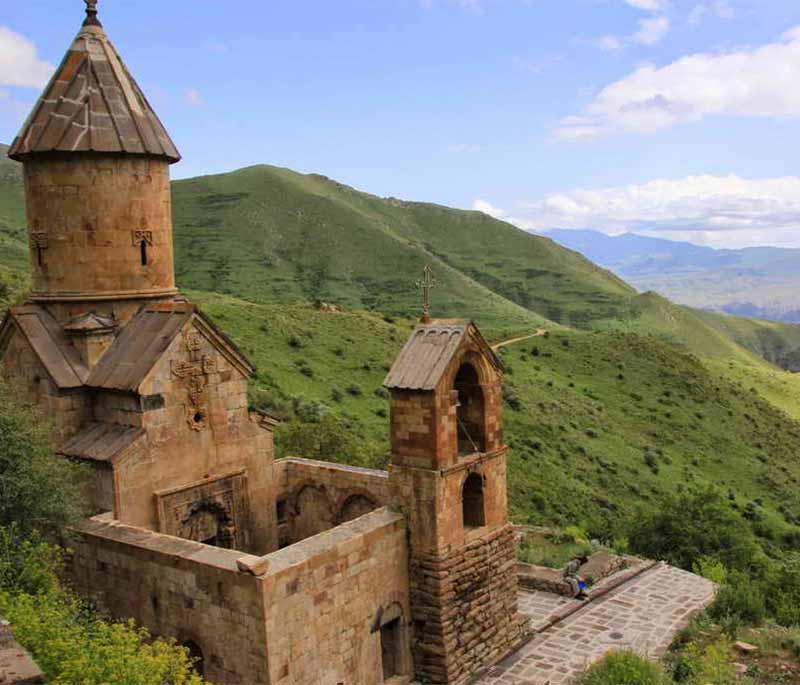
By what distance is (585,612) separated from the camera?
1450 centimetres

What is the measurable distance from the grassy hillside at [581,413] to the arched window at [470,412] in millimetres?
8121

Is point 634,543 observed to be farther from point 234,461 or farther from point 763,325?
point 763,325

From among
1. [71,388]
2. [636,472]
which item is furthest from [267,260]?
[71,388]

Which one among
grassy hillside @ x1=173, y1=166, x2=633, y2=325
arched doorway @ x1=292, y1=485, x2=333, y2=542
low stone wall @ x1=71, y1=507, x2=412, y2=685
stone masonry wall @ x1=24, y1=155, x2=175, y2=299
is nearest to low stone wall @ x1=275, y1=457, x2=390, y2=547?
arched doorway @ x1=292, y1=485, x2=333, y2=542

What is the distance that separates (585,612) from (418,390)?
627cm

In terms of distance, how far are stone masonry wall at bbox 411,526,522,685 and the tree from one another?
507cm

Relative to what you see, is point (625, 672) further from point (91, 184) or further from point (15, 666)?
point (91, 184)

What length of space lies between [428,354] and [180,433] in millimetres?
4174

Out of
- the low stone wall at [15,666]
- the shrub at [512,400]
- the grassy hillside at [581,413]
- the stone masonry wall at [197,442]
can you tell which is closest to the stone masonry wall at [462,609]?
the stone masonry wall at [197,442]

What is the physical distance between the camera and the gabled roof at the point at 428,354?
11438mm

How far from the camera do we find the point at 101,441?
464 inches

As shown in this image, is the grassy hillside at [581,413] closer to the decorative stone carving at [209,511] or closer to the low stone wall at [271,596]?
the decorative stone carving at [209,511]

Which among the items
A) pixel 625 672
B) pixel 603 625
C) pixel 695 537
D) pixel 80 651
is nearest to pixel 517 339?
pixel 695 537

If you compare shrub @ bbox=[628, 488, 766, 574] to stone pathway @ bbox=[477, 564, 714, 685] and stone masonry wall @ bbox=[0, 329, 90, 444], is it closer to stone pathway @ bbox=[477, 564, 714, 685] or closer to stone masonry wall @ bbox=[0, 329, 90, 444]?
stone pathway @ bbox=[477, 564, 714, 685]
